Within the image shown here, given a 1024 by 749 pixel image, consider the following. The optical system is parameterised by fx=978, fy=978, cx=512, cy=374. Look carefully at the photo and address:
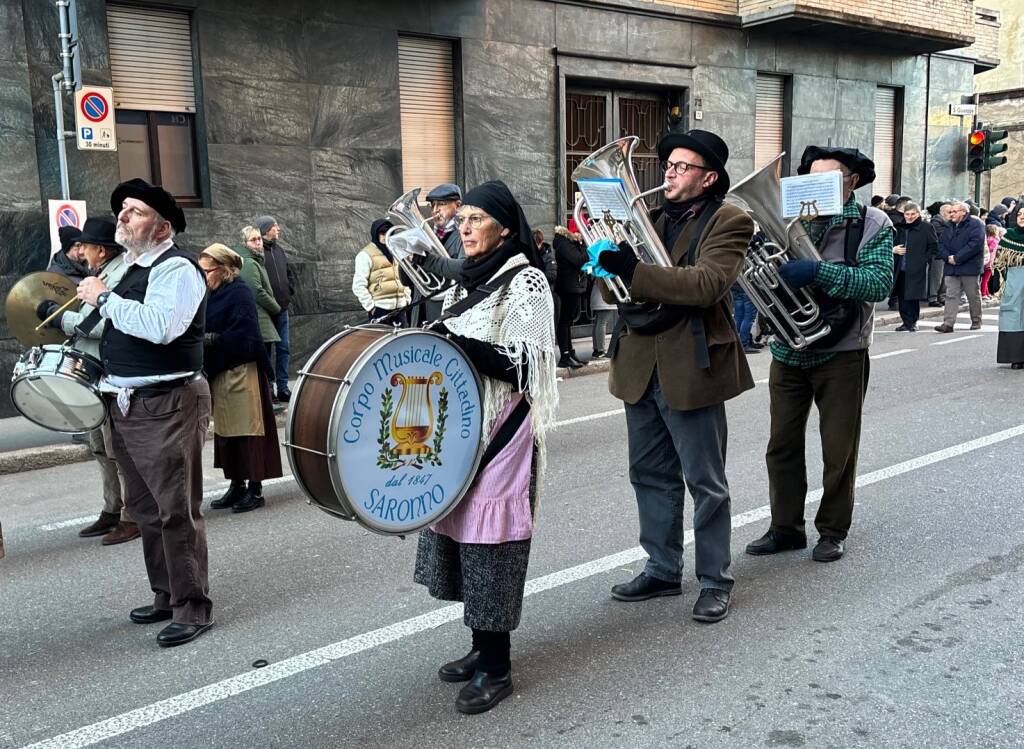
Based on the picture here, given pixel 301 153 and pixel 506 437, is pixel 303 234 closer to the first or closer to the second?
pixel 301 153

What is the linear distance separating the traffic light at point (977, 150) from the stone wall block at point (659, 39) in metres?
7.91

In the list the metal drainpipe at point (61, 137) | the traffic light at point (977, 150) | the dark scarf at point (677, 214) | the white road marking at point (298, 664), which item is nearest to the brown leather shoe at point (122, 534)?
the white road marking at point (298, 664)

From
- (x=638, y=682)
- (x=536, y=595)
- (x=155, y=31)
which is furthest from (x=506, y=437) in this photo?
(x=155, y=31)

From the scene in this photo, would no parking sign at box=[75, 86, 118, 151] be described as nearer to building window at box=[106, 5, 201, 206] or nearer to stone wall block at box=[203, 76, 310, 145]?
building window at box=[106, 5, 201, 206]

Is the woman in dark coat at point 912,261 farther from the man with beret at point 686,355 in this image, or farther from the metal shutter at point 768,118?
the man with beret at point 686,355

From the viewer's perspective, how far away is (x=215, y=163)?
11211 millimetres

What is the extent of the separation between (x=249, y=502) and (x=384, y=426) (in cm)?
346

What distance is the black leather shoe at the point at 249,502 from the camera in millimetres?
6230

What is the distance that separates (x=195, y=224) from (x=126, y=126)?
4.24 feet

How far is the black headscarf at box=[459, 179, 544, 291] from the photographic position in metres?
3.35

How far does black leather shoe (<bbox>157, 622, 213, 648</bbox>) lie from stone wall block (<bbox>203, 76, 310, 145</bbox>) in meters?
8.14

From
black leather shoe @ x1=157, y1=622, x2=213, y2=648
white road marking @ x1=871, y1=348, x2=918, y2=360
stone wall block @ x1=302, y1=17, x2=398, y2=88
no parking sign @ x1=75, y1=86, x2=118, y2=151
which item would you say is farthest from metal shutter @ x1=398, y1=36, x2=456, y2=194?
black leather shoe @ x1=157, y1=622, x2=213, y2=648

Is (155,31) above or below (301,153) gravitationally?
above

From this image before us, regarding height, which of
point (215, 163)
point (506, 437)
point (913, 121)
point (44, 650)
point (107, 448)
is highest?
point (913, 121)
